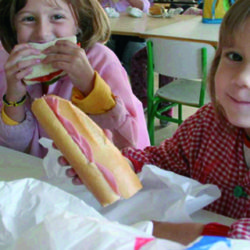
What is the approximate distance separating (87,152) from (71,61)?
426 millimetres

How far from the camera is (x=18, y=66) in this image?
1.09m

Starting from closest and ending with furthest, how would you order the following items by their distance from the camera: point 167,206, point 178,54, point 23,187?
point 23,187
point 167,206
point 178,54

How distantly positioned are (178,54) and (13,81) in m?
1.15

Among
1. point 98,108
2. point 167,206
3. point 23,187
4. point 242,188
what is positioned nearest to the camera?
point 23,187

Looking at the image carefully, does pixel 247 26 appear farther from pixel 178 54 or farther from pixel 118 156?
pixel 178 54

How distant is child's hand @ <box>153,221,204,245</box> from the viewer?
680mm

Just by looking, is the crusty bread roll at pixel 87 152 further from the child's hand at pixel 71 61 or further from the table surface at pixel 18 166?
the child's hand at pixel 71 61

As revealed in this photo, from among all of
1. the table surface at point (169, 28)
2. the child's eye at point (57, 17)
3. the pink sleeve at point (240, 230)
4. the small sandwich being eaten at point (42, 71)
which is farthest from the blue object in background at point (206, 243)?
the table surface at point (169, 28)

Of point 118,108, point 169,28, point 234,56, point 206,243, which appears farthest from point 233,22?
point 169,28

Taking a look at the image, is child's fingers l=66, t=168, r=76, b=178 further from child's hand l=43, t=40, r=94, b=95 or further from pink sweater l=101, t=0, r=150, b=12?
pink sweater l=101, t=0, r=150, b=12

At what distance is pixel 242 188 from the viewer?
2.85ft

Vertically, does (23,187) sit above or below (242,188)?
above

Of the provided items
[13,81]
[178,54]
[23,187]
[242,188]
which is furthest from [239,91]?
[178,54]

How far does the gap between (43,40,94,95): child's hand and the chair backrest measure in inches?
40.5
